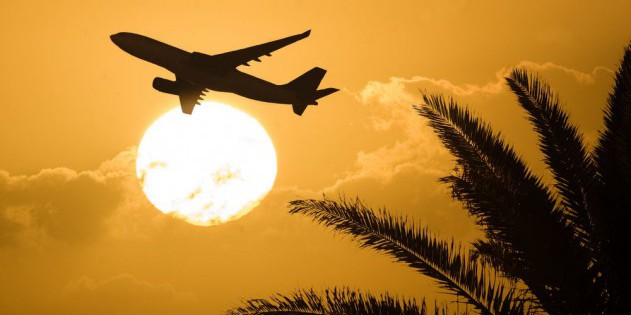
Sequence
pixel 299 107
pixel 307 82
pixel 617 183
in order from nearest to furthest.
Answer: pixel 617 183
pixel 299 107
pixel 307 82

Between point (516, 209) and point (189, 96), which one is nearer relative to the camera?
point (516, 209)

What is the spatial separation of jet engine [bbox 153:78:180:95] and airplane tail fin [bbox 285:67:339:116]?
11.5 feet

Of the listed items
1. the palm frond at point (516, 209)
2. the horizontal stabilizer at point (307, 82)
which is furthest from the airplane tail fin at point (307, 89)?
the palm frond at point (516, 209)

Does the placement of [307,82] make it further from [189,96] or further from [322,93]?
[189,96]

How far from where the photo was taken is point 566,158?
7141mm

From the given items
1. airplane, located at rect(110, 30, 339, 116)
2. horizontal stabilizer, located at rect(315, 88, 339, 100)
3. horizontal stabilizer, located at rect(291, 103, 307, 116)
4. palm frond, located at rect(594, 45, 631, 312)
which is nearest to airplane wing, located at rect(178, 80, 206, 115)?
airplane, located at rect(110, 30, 339, 116)

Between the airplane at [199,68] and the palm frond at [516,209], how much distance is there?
18.0 feet

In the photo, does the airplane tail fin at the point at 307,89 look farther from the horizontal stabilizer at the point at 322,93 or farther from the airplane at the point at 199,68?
the airplane at the point at 199,68

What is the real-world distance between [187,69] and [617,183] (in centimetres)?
996

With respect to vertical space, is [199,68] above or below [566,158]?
above

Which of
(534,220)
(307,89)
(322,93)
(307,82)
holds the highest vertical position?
(307,82)

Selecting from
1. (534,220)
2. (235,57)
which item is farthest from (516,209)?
(235,57)

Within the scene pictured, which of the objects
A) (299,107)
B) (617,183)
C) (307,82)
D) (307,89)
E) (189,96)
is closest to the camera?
(617,183)

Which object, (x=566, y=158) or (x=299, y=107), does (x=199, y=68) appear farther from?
(x=566, y=158)
